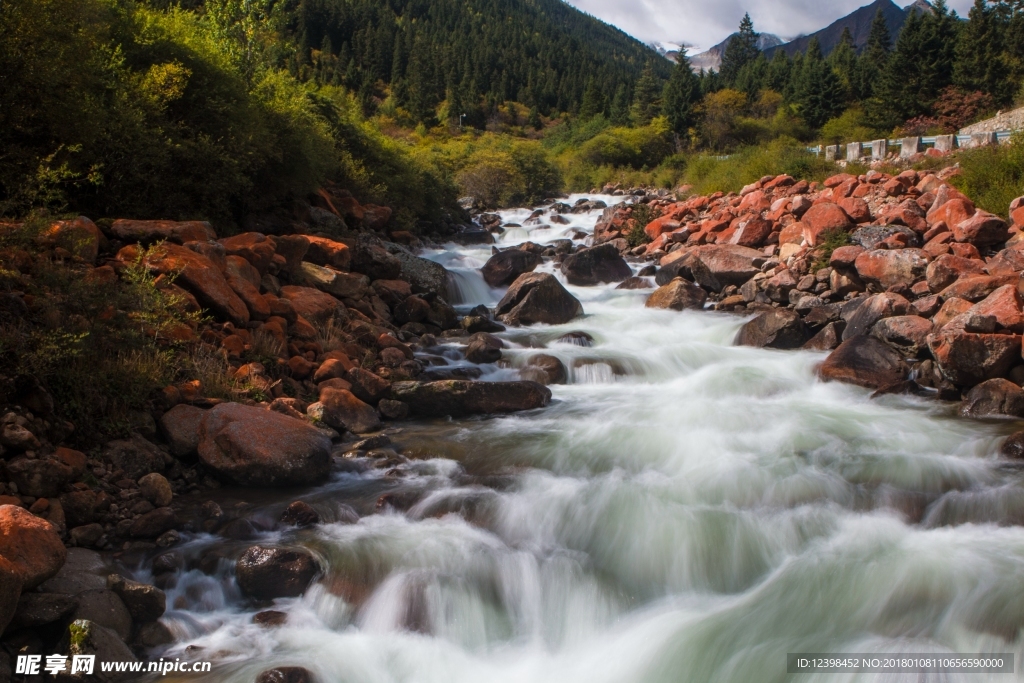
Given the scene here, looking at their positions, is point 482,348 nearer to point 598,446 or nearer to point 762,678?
point 598,446

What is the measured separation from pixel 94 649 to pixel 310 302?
25.6 ft

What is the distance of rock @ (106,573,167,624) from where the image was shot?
559 cm

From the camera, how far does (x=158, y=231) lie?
1070 centimetres

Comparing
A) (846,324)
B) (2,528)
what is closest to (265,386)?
(2,528)

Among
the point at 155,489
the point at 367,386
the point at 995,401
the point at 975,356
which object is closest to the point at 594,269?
the point at 975,356

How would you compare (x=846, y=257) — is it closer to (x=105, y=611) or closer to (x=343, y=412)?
(x=343, y=412)

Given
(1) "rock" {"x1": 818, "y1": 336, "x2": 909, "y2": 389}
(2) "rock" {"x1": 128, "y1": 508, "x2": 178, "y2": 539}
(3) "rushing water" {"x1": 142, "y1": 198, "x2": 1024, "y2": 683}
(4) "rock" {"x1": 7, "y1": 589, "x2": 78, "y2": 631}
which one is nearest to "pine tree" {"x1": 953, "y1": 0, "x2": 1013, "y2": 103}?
(1) "rock" {"x1": 818, "y1": 336, "x2": 909, "y2": 389}

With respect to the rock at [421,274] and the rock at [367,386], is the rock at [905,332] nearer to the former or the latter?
the rock at [367,386]

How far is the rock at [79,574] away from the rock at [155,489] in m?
0.87

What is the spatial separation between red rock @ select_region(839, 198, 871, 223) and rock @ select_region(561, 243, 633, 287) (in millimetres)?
5850

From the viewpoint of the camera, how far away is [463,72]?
306 feet

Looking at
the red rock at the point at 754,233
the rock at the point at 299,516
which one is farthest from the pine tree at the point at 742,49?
the rock at the point at 299,516

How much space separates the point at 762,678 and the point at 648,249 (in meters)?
19.0

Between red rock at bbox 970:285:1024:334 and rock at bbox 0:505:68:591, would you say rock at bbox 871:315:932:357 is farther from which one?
rock at bbox 0:505:68:591
